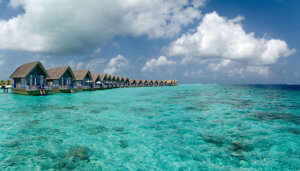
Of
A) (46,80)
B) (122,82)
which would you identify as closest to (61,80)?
(46,80)

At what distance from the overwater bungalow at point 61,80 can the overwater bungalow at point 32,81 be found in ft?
13.4

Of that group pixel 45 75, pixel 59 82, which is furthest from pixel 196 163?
pixel 59 82

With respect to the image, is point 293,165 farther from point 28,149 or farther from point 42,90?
point 42,90

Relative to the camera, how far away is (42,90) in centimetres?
2816

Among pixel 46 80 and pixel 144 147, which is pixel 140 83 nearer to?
pixel 46 80

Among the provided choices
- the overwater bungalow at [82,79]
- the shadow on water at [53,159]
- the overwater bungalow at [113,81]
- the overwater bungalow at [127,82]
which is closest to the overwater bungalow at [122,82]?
the overwater bungalow at [127,82]

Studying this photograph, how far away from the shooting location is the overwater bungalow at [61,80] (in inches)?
1361

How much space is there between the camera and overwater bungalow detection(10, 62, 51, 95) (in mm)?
27484

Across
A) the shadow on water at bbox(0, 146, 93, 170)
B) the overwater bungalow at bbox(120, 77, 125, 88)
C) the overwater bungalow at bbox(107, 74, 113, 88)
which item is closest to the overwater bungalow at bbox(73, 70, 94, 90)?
the overwater bungalow at bbox(107, 74, 113, 88)

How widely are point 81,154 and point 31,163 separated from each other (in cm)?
139

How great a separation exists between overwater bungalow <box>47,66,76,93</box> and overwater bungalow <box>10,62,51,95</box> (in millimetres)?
4092

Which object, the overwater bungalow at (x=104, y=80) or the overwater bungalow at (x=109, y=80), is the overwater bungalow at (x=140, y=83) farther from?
the overwater bungalow at (x=104, y=80)

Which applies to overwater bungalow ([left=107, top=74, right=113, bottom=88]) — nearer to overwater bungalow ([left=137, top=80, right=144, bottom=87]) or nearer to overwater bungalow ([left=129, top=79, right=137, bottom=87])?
overwater bungalow ([left=129, top=79, right=137, bottom=87])

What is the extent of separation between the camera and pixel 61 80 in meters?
36.0
